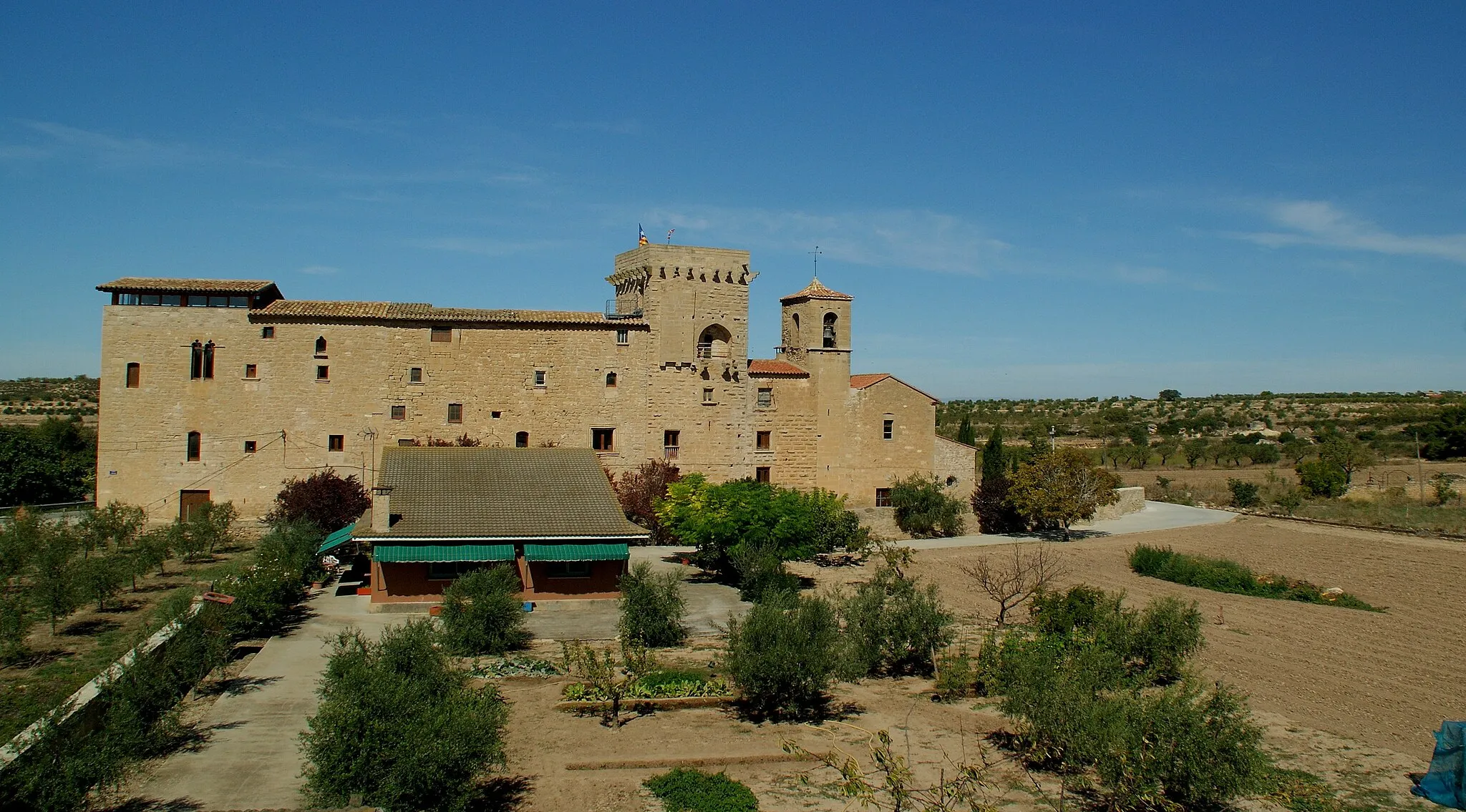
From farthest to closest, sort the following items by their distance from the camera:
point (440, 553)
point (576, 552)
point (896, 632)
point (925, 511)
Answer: point (925, 511)
point (576, 552)
point (440, 553)
point (896, 632)

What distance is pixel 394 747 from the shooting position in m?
11.7

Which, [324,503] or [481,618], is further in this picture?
[324,503]

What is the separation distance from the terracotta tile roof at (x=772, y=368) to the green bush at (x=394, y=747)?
88.5 ft

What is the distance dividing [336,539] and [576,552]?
7.82 m

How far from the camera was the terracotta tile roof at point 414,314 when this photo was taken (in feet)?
116

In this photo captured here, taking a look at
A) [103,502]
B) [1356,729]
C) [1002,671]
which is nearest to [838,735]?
[1002,671]

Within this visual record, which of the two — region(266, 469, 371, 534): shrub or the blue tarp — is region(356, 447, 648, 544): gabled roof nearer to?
region(266, 469, 371, 534): shrub

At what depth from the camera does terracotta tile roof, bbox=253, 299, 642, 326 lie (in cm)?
3525

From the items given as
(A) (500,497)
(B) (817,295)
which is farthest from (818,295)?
(A) (500,497)

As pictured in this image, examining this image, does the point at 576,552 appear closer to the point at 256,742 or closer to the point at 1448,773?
the point at 256,742

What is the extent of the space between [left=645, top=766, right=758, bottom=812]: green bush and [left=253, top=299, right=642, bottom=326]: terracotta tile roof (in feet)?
81.1

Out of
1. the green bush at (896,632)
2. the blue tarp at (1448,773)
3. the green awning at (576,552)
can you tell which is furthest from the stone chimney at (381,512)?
the blue tarp at (1448,773)

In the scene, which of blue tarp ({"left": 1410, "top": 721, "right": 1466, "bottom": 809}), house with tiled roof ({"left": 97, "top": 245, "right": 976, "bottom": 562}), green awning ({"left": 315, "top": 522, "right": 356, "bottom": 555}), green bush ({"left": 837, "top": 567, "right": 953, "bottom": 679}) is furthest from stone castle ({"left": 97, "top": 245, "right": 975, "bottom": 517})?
blue tarp ({"left": 1410, "top": 721, "right": 1466, "bottom": 809})

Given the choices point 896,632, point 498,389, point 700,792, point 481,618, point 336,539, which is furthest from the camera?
point 498,389
